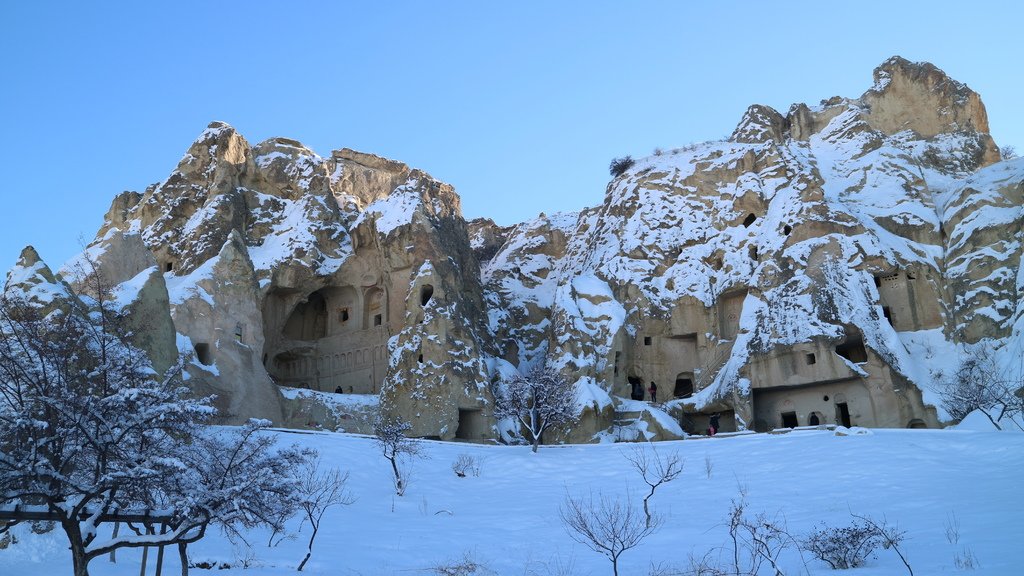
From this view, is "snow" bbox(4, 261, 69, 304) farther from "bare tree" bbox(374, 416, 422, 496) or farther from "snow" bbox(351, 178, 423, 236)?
"snow" bbox(351, 178, 423, 236)

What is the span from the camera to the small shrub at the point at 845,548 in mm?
13242

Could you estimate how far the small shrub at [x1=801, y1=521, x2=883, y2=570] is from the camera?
13.2 meters

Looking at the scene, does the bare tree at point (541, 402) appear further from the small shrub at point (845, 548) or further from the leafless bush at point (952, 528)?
the small shrub at point (845, 548)

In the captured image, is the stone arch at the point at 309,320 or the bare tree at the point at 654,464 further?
the stone arch at the point at 309,320

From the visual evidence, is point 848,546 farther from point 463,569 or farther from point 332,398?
point 332,398

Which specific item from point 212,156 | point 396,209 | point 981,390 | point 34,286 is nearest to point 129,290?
point 34,286

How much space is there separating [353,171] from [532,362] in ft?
59.4

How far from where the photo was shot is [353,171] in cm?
5519

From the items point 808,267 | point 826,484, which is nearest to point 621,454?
point 826,484

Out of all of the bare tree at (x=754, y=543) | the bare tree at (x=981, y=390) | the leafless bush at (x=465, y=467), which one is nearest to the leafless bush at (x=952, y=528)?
the bare tree at (x=754, y=543)

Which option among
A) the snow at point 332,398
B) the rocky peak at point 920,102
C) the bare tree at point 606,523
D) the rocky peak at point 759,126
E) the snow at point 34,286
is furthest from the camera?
the rocky peak at point 759,126

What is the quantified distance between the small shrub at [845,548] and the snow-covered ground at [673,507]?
0.77 feet

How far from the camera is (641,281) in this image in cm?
4403

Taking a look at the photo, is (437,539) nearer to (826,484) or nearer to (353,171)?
(826,484)
